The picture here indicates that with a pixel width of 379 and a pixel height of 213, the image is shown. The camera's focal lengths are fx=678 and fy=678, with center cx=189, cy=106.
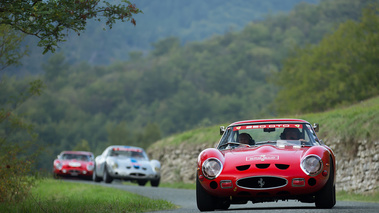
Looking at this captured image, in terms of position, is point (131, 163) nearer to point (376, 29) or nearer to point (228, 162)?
point (228, 162)

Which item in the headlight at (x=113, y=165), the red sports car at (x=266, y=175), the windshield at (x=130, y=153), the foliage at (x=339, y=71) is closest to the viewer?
the red sports car at (x=266, y=175)

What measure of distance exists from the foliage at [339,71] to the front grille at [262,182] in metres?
49.9

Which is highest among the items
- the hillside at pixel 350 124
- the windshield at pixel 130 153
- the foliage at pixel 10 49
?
the foliage at pixel 10 49

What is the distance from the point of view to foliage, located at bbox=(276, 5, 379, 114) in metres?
61.4

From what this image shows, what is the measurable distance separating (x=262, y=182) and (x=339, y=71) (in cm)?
5627

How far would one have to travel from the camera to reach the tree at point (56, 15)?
10.3 meters

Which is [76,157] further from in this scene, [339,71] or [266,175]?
[339,71]

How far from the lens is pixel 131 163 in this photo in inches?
1059

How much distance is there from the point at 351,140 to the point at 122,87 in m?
139

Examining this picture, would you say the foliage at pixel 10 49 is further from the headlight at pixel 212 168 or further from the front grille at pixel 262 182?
the front grille at pixel 262 182

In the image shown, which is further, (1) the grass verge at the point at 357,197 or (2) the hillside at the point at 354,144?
(2) the hillside at the point at 354,144

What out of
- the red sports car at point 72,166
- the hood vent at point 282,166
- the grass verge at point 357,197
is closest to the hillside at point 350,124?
the grass verge at point 357,197

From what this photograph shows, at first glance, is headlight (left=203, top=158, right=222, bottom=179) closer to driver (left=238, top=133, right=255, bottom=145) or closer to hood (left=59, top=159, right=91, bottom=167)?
driver (left=238, top=133, right=255, bottom=145)

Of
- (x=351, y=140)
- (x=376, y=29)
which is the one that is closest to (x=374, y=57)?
(x=376, y=29)
